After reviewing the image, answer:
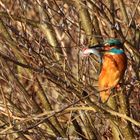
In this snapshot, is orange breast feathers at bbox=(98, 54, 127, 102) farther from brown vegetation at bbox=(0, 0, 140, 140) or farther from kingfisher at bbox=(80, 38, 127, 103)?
brown vegetation at bbox=(0, 0, 140, 140)

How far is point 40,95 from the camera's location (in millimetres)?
3824

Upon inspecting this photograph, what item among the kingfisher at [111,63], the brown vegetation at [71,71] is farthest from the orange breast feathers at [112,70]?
the brown vegetation at [71,71]

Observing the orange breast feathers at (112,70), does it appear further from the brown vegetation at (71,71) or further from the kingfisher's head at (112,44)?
the brown vegetation at (71,71)

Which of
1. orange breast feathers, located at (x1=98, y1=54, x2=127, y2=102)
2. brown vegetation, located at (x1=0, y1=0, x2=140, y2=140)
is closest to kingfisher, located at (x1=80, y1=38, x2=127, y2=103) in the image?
orange breast feathers, located at (x1=98, y1=54, x2=127, y2=102)

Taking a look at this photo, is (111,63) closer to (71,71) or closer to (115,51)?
(115,51)

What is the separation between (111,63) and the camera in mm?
3008

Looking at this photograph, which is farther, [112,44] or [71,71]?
[71,71]

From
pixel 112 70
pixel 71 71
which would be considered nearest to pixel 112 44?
pixel 112 70

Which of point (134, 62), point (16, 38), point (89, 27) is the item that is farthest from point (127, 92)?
point (16, 38)

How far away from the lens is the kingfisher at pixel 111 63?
299 centimetres

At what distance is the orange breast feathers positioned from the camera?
2.99 meters

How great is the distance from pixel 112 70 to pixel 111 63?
1.9 inches

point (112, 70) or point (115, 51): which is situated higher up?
point (115, 51)

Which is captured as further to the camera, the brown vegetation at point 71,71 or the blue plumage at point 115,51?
the brown vegetation at point 71,71
